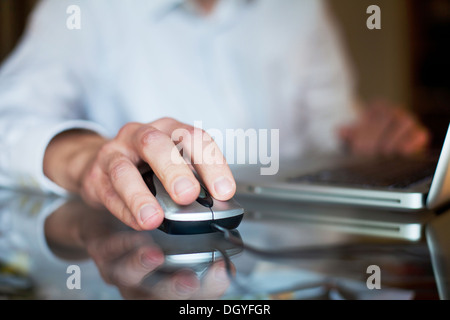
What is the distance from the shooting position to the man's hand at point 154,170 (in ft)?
1.07

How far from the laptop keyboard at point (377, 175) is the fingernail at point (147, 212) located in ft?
0.66

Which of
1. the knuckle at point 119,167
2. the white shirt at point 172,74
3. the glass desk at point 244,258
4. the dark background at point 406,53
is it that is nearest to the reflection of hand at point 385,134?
the white shirt at point 172,74

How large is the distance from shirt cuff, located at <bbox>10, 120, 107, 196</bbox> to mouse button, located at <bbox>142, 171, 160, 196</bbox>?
0.24 m

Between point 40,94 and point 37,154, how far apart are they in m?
0.22

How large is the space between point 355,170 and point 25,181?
436 mm

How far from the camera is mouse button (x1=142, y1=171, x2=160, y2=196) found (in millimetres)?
352

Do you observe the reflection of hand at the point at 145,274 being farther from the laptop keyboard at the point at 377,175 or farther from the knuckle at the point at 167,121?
the laptop keyboard at the point at 377,175

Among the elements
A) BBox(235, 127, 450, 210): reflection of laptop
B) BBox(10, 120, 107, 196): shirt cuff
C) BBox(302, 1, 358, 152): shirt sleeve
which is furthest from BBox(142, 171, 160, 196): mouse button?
BBox(302, 1, 358, 152): shirt sleeve

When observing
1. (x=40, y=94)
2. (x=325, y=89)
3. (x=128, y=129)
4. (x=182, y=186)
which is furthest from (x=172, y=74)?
(x=182, y=186)

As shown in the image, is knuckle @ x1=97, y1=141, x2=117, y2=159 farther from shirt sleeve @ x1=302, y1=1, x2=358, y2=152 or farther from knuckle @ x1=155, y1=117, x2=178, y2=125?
shirt sleeve @ x1=302, y1=1, x2=358, y2=152

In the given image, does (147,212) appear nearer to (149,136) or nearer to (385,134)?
(149,136)

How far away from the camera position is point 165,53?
1.05m

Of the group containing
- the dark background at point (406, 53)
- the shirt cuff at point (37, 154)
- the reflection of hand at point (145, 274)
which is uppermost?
the dark background at point (406, 53)

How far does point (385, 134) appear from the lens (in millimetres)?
890
